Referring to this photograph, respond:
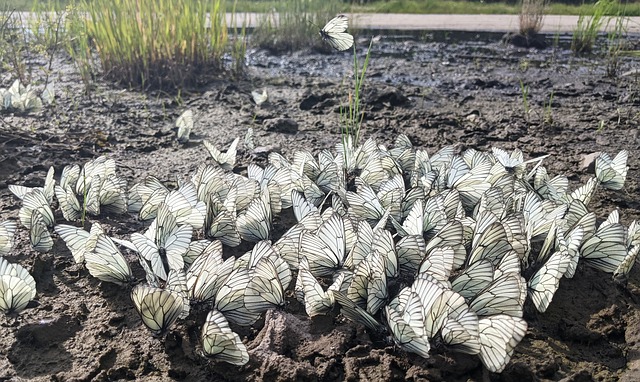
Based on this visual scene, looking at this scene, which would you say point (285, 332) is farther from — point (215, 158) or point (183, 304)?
point (215, 158)

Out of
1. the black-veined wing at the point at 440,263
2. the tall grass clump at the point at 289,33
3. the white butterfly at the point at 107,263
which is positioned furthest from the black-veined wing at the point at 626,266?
the tall grass clump at the point at 289,33

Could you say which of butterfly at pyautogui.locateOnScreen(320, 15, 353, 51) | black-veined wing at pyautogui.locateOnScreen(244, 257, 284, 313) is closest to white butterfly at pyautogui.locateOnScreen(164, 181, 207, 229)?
black-veined wing at pyautogui.locateOnScreen(244, 257, 284, 313)

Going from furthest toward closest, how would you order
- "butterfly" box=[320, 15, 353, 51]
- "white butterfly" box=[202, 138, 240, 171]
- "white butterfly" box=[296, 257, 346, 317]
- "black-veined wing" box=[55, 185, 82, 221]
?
"white butterfly" box=[202, 138, 240, 171] < "butterfly" box=[320, 15, 353, 51] < "black-veined wing" box=[55, 185, 82, 221] < "white butterfly" box=[296, 257, 346, 317]

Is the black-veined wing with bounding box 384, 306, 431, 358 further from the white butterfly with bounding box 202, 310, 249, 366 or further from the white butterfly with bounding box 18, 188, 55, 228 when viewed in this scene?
the white butterfly with bounding box 18, 188, 55, 228

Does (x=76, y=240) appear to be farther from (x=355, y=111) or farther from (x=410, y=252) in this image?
(x=355, y=111)

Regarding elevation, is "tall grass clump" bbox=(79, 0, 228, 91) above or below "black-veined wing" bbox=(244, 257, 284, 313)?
above

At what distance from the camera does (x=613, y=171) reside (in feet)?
9.75

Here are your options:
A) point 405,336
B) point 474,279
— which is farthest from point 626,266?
point 405,336

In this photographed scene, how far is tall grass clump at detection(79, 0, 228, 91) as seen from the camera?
522 cm

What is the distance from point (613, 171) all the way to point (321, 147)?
5.23 ft

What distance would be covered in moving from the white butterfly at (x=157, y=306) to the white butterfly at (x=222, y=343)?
0.15 m

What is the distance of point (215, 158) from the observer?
3330 millimetres

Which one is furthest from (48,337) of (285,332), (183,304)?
(285,332)

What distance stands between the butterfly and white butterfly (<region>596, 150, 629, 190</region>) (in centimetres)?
129
